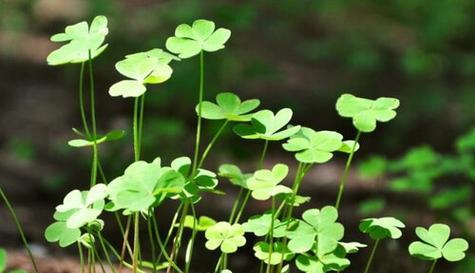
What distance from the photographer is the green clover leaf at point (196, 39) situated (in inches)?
69.1

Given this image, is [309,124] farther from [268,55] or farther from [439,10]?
[439,10]

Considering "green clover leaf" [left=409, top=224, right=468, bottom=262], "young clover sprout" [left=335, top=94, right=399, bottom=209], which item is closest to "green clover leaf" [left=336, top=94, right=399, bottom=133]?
"young clover sprout" [left=335, top=94, right=399, bottom=209]

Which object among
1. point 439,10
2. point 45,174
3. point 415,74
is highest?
point 439,10

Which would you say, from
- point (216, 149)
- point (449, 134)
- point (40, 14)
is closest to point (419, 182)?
point (216, 149)

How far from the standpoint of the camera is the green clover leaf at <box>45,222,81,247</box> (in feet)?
5.49

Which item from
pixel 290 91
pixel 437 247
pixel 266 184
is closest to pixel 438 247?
pixel 437 247

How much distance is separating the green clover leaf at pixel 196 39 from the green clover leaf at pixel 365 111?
0.30 meters

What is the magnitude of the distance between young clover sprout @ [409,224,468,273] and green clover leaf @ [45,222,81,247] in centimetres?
71

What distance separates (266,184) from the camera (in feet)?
5.55

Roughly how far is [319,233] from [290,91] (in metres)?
3.90

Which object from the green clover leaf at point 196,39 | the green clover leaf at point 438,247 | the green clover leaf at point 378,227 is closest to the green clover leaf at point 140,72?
the green clover leaf at point 196,39

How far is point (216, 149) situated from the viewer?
4.53 metres

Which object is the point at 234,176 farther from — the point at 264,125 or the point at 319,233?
the point at 319,233

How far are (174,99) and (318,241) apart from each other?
3.36m
